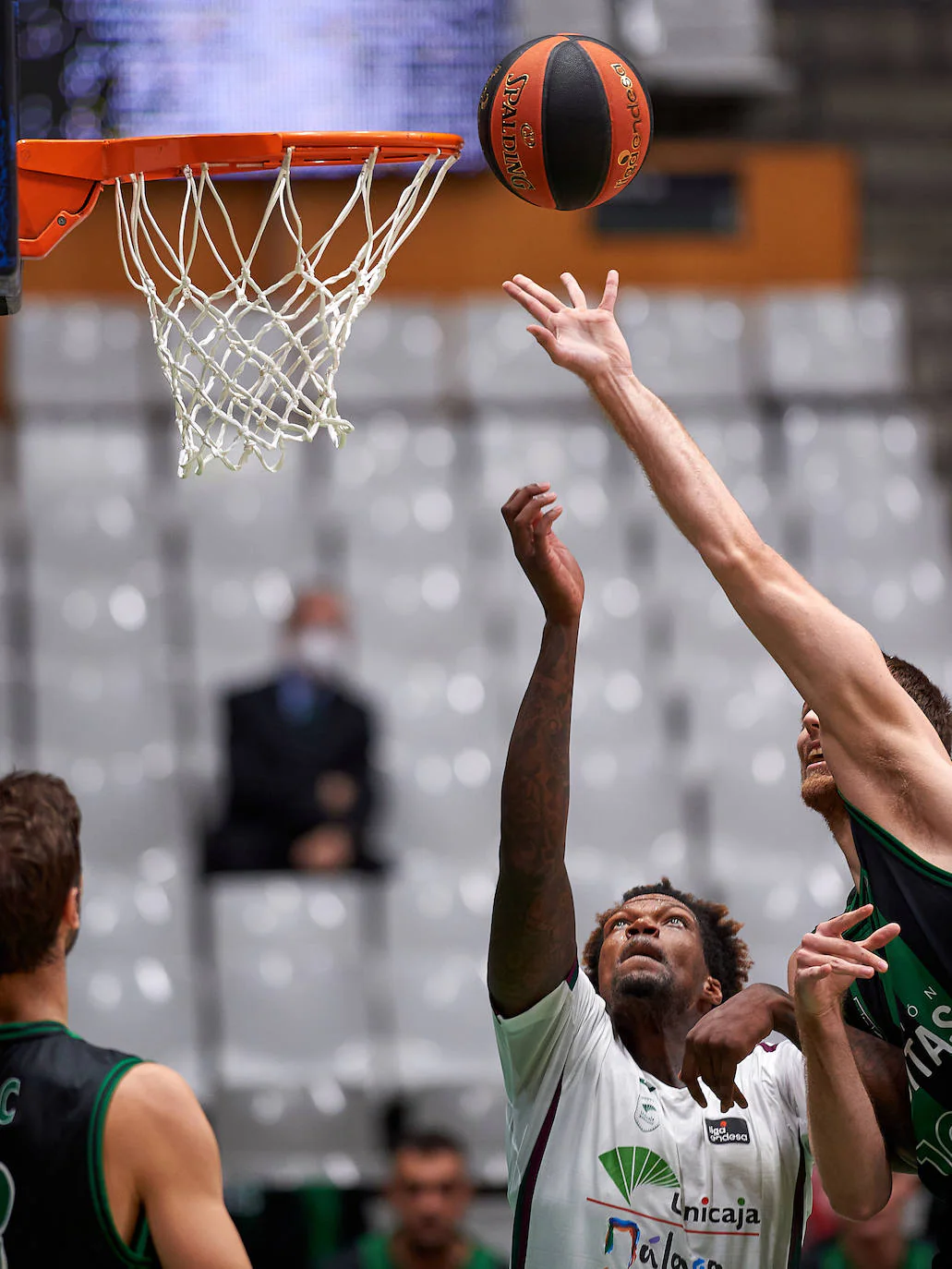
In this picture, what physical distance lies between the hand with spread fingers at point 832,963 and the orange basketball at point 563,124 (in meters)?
1.63

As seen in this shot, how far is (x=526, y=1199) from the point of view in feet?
10.3

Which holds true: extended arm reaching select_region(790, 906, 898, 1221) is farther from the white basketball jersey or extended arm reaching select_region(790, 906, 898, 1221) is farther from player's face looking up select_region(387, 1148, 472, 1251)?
player's face looking up select_region(387, 1148, 472, 1251)

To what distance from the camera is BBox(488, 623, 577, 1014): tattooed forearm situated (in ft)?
10.4

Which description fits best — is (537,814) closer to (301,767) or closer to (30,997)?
(30,997)

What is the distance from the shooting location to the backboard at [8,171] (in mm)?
3088

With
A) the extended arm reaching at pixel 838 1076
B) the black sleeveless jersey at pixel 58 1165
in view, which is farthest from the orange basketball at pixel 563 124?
the black sleeveless jersey at pixel 58 1165

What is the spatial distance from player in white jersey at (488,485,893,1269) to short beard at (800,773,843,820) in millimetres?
414

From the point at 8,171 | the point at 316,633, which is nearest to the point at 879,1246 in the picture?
the point at 316,633

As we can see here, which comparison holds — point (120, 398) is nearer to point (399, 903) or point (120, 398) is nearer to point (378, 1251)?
point (399, 903)

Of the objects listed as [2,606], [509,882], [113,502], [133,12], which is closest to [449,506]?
[113,502]

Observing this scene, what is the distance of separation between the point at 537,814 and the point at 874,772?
672 millimetres

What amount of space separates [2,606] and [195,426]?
4804 millimetres

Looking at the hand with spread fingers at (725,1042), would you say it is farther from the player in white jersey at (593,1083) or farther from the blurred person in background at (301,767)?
the blurred person in background at (301,767)

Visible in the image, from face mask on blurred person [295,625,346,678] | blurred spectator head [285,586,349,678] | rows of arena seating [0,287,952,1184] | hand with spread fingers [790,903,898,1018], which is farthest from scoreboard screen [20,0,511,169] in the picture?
hand with spread fingers [790,903,898,1018]
